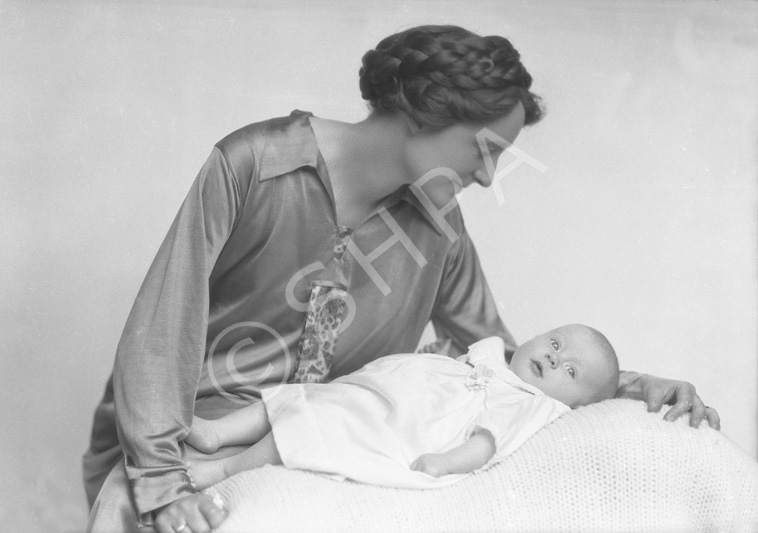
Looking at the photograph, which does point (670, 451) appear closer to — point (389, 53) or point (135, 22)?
point (389, 53)

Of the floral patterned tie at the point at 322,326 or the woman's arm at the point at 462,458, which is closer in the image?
the woman's arm at the point at 462,458

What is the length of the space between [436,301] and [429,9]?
0.70 m

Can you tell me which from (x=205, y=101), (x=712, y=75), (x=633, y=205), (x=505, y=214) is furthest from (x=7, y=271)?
(x=712, y=75)

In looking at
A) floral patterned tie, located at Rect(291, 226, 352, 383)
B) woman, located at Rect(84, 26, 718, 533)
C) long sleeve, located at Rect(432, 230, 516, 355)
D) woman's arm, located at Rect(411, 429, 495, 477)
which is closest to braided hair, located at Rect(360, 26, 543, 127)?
woman, located at Rect(84, 26, 718, 533)

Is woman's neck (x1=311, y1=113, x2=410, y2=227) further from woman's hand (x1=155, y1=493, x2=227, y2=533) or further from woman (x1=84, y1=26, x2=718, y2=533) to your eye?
woman's hand (x1=155, y1=493, x2=227, y2=533)

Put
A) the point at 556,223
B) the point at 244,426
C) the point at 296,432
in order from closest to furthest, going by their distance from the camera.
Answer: the point at 296,432 < the point at 244,426 < the point at 556,223

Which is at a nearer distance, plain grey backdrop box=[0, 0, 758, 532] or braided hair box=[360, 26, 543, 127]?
braided hair box=[360, 26, 543, 127]

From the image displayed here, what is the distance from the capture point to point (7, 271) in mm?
1917

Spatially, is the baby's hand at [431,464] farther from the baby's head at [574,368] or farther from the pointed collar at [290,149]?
the pointed collar at [290,149]

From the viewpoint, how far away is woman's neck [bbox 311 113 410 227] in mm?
1717

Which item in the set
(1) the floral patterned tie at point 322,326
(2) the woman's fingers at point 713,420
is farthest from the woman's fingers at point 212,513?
(2) the woman's fingers at point 713,420

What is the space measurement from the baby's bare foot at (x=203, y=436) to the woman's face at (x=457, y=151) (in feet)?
2.09

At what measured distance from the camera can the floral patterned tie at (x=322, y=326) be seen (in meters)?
1.78

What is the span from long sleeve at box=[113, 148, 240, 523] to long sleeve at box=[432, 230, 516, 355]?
0.61 metres
